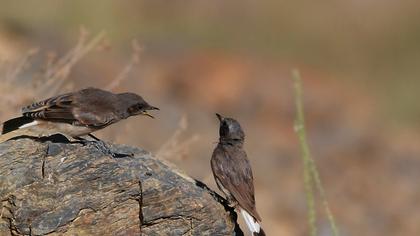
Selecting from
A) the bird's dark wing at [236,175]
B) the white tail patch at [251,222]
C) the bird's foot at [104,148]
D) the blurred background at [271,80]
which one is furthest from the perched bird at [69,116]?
the blurred background at [271,80]

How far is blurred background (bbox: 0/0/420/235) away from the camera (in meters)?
18.9

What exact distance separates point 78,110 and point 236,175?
Answer: 1504 millimetres

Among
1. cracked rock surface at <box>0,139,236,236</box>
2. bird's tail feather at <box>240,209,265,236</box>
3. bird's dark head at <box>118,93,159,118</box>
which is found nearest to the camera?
cracked rock surface at <box>0,139,236,236</box>

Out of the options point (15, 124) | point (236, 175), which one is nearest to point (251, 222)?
point (236, 175)

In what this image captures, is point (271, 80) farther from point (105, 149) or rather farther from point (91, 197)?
point (91, 197)

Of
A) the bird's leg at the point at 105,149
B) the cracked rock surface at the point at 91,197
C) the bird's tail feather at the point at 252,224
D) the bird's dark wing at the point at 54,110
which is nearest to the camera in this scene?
the cracked rock surface at the point at 91,197

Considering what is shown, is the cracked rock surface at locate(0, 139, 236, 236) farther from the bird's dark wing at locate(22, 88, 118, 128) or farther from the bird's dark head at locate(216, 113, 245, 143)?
the bird's dark head at locate(216, 113, 245, 143)

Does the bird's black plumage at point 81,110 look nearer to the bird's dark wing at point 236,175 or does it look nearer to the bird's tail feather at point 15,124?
the bird's tail feather at point 15,124

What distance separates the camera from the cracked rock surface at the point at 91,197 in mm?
7938

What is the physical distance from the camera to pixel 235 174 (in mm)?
9414

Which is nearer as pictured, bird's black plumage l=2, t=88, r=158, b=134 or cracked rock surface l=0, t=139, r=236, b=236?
cracked rock surface l=0, t=139, r=236, b=236

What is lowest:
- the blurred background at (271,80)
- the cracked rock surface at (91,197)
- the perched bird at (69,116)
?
the cracked rock surface at (91,197)

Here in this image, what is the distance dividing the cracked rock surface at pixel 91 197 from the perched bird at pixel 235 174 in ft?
2.35

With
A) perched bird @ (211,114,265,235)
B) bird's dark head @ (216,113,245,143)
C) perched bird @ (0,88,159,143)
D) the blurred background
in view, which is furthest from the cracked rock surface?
the blurred background
